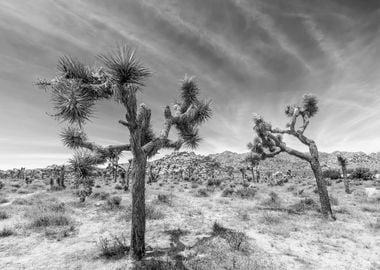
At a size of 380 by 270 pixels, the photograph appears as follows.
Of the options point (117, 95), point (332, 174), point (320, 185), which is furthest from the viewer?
point (332, 174)

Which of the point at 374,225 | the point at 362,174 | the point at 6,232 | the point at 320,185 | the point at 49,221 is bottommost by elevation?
the point at 374,225

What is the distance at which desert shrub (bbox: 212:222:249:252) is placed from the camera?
18.6 feet

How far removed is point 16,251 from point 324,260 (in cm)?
850

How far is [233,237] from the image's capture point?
641 centimetres

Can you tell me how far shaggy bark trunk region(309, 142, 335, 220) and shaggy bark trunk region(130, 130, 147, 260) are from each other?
8331 millimetres

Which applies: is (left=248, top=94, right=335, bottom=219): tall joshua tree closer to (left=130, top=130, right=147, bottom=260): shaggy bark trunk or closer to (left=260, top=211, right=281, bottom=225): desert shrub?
(left=260, top=211, right=281, bottom=225): desert shrub

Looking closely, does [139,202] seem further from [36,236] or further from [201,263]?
[36,236]

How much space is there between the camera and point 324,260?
17.0ft

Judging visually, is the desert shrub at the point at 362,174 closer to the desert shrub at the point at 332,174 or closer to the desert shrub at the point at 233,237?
the desert shrub at the point at 332,174

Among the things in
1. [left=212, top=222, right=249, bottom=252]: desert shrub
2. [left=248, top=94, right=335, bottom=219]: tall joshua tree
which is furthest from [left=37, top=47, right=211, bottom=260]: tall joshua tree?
[left=248, top=94, right=335, bottom=219]: tall joshua tree

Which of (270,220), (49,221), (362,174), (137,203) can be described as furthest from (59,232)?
(362,174)

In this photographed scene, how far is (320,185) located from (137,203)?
872cm

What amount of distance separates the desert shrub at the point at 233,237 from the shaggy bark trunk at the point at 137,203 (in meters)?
2.56

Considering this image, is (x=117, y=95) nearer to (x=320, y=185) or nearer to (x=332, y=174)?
(x=320, y=185)
